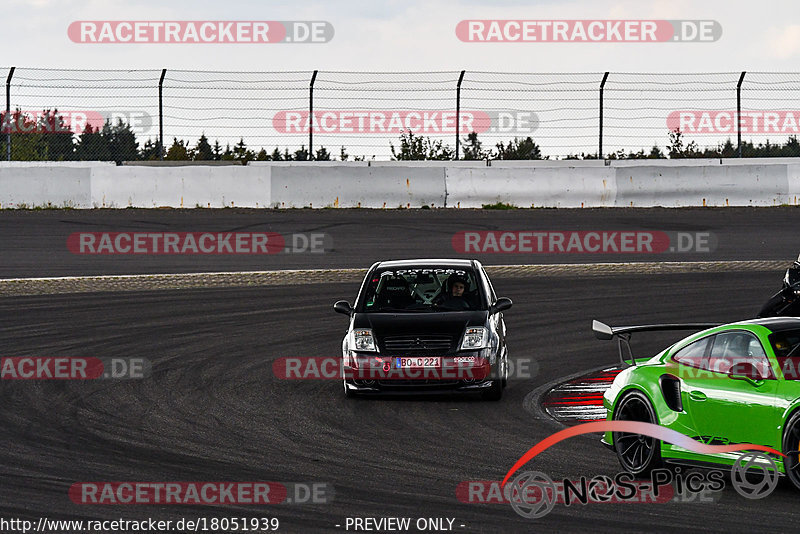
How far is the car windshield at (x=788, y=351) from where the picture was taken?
7848 millimetres

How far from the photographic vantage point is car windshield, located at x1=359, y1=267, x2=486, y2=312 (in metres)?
12.7

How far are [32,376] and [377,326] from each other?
3.71 metres

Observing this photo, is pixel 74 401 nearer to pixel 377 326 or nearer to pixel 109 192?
pixel 377 326

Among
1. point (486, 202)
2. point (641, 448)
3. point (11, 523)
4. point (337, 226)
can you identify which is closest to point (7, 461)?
point (11, 523)

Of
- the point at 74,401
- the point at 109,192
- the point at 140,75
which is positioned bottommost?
the point at 74,401

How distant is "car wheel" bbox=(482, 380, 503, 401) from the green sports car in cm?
298

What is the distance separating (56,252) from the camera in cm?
2436

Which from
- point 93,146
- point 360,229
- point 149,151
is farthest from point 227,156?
point 360,229

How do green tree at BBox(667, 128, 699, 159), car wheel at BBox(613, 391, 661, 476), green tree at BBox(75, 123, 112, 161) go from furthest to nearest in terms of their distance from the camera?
green tree at BBox(667, 128, 699, 159)
green tree at BBox(75, 123, 112, 161)
car wheel at BBox(613, 391, 661, 476)

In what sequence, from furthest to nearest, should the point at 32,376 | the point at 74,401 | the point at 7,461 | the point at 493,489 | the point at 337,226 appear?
the point at 337,226 < the point at 32,376 < the point at 74,401 < the point at 7,461 < the point at 493,489

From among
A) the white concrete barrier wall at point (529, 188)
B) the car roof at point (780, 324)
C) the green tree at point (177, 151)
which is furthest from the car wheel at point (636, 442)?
the green tree at point (177, 151)

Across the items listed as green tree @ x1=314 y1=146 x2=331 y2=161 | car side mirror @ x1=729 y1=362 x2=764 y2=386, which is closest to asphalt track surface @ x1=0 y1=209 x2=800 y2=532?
car side mirror @ x1=729 y1=362 x2=764 y2=386
